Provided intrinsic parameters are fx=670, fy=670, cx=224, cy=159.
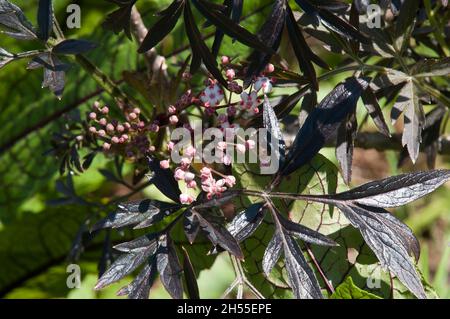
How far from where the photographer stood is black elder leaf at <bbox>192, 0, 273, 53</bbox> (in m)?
0.93

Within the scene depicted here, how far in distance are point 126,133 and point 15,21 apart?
0.92ft

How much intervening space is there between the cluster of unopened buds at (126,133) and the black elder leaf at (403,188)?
15.0 inches

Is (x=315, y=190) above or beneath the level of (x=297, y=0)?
beneath

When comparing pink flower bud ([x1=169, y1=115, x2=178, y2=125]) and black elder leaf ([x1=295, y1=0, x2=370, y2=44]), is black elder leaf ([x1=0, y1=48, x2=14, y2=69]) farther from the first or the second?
black elder leaf ([x1=295, y1=0, x2=370, y2=44])

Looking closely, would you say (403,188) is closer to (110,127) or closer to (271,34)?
(271,34)

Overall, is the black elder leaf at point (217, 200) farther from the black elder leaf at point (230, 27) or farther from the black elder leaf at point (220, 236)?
the black elder leaf at point (230, 27)

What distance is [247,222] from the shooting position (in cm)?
100

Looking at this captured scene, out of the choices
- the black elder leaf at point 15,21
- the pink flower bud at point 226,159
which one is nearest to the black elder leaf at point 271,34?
the pink flower bud at point 226,159

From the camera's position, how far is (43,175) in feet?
6.05

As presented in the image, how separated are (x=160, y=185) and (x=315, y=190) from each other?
1.07 ft

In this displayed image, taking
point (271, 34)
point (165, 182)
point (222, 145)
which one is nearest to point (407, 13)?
point (271, 34)

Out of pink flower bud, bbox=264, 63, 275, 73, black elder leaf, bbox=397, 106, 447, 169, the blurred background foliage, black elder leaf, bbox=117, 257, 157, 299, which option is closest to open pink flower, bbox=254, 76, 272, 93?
pink flower bud, bbox=264, 63, 275, 73
